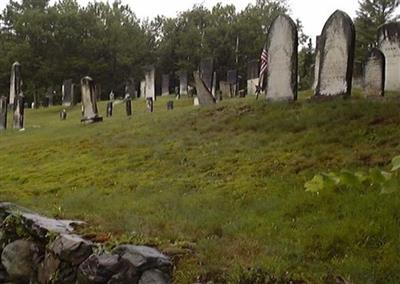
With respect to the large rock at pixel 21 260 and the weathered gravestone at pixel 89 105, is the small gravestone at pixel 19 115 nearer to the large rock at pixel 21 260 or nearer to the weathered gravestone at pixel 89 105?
the weathered gravestone at pixel 89 105

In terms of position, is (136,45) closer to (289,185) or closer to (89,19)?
A: (89,19)

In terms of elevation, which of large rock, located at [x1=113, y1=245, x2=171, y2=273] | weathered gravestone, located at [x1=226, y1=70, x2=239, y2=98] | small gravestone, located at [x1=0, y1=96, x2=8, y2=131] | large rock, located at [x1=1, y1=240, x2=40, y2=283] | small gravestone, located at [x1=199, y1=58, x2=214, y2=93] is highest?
small gravestone, located at [x1=199, y1=58, x2=214, y2=93]

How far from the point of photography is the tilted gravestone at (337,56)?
13.6 metres

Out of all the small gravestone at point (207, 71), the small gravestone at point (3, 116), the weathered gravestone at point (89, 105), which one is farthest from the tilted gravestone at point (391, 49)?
the small gravestone at point (3, 116)

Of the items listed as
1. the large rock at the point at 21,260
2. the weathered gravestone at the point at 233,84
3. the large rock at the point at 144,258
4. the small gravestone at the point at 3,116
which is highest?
the weathered gravestone at the point at 233,84

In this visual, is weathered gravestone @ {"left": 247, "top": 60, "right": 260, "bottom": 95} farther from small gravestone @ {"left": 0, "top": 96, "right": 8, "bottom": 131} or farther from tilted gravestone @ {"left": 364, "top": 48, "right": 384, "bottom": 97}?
tilted gravestone @ {"left": 364, "top": 48, "right": 384, "bottom": 97}

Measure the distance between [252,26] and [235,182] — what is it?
53.0 meters

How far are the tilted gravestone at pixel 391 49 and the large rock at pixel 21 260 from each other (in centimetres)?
1394

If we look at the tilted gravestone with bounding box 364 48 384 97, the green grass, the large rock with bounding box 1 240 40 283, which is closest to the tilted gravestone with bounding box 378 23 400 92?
the tilted gravestone with bounding box 364 48 384 97

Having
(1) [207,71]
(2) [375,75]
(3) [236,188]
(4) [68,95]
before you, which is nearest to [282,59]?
(2) [375,75]

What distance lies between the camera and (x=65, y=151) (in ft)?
47.5

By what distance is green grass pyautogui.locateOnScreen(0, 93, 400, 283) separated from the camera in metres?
6.05

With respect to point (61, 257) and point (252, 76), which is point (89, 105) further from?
point (61, 257)

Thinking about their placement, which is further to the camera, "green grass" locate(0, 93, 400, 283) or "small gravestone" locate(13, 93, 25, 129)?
"small gravestone" locate(13, 93, 25, 129)
